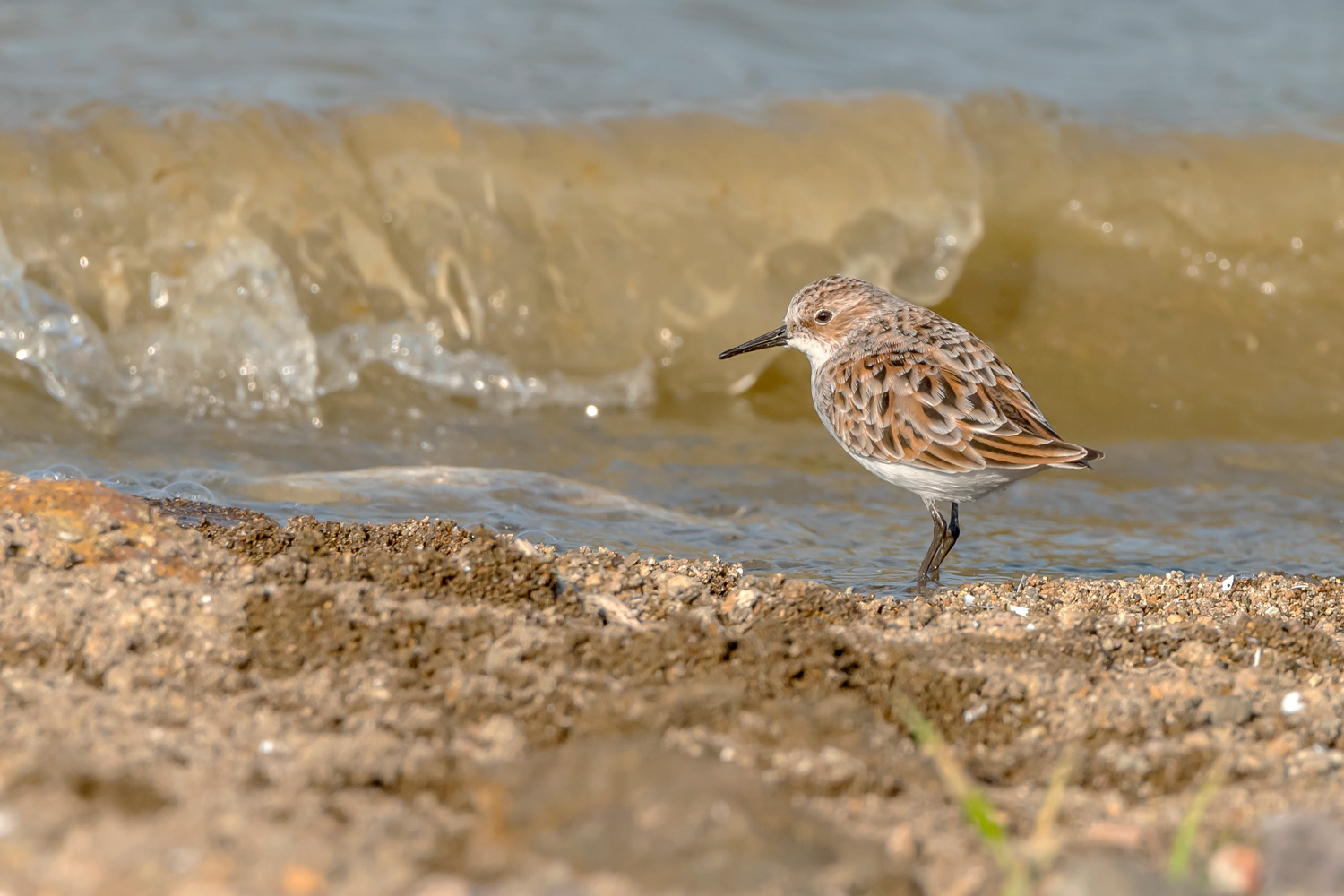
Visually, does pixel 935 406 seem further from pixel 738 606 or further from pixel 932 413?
pixel 738 606

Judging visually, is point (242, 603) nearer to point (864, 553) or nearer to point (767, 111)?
point (864, 553)

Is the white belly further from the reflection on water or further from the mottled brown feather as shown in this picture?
the reflection on water

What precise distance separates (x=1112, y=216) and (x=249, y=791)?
788cm

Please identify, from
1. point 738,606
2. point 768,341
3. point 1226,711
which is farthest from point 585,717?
point 768,341

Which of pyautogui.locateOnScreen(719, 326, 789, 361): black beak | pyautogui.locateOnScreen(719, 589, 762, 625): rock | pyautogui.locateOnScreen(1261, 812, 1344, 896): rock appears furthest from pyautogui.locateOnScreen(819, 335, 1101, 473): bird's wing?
pyautogui.locateOnScreen(1261, 812, 1344, 896): rock

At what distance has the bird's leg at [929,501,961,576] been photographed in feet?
16.6

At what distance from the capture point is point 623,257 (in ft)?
27.9

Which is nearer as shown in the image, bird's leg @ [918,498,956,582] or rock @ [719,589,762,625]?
rock @ [719,589,762,625]

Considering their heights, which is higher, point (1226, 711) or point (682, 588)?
point (1226, 711)

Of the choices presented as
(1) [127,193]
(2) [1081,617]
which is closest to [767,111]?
(1) [127,193]

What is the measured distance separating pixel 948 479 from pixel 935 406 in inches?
10.9

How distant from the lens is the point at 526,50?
33.3ft

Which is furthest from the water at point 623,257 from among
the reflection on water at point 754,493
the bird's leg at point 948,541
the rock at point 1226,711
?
the rock at point 1226,711

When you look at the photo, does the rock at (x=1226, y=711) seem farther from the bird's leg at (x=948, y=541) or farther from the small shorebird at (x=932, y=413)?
the bird's leg at (x=948, y=541)
